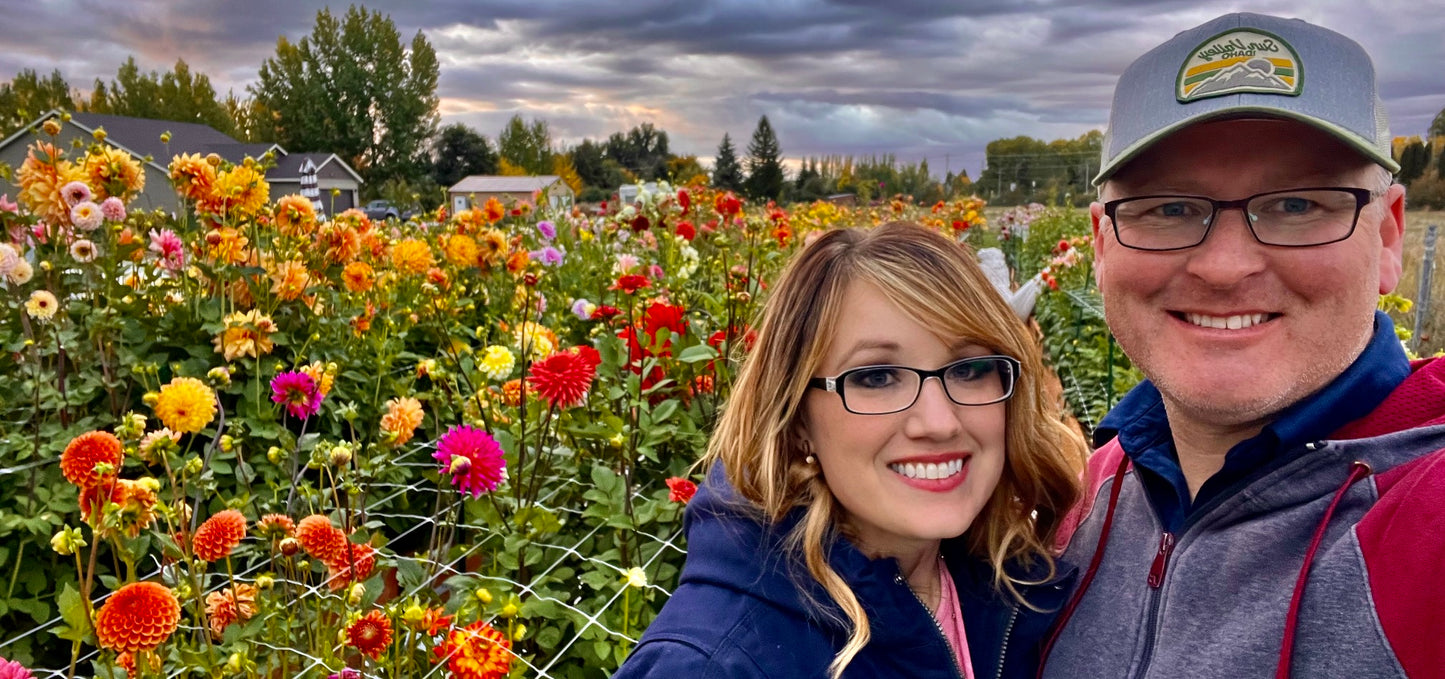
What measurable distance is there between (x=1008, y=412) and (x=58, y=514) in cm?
183

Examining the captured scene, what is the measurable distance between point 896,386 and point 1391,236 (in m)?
0.60

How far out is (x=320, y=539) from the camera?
3.88 ft

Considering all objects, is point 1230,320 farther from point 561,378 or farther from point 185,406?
point 185,406

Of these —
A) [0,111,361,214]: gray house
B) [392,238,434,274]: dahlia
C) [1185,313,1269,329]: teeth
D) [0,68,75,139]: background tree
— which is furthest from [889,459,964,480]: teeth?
[0,68,75,139]: background tree

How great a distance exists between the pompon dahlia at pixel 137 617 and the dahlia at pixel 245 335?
1.06 metres

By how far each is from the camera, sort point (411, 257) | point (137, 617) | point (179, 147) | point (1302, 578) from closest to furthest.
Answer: point (1302, 578) → point (137, 617) → point (411, 257) → point (179, 147)

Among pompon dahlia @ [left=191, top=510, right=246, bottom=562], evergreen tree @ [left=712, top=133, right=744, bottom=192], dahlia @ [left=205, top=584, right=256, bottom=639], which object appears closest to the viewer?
pompon dahlia @ [left=191, top=510, right=246, bottom=562]

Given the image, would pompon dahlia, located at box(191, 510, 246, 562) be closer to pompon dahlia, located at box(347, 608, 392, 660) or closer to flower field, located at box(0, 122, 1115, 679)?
flower field, located at box(0, 122, 1115, 679)

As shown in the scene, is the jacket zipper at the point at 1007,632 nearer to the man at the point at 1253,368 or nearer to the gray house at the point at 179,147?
the man at the point at 1253,368

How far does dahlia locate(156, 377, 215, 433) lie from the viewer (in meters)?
1.45

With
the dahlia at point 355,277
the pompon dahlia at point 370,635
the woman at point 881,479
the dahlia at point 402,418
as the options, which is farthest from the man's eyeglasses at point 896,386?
the dahlia at point 355,277

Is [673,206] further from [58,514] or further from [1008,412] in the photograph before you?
[1008,412]

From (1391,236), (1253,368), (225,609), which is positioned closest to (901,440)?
(1253,368)

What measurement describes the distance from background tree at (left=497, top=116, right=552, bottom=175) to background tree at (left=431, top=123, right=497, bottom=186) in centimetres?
130
